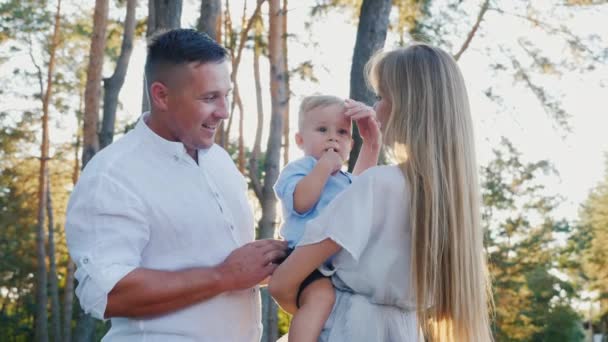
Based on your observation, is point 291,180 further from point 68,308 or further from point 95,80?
point 68,308

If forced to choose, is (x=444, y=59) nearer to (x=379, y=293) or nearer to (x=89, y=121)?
(x=379, y=293)

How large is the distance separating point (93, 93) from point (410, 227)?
11.8 meters

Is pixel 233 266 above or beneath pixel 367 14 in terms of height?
beneath

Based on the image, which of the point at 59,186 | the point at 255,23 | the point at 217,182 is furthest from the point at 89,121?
the point at 59,186

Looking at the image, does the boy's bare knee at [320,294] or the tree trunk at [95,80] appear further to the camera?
the tree trunk at [95,80]

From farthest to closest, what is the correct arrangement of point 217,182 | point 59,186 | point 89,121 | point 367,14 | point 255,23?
point 59,186, point 255,23, point 89,121, point 367,14, point 217,182

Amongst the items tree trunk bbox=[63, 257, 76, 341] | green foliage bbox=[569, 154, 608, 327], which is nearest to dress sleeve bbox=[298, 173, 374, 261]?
tree trunk bbox=[63, 257, 76, 341]

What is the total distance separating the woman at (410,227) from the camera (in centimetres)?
303

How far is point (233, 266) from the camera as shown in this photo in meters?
3.32

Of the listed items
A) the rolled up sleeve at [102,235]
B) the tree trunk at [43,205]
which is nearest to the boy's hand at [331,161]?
the rolled up sleeve at [102,235]

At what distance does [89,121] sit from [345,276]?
11.1 m

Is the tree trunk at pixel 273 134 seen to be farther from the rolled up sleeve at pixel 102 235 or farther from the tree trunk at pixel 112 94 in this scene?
the rolled up sleeve at pixel 102 235

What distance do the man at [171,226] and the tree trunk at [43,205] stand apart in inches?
797

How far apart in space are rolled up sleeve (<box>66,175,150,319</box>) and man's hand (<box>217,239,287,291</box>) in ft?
1.03
